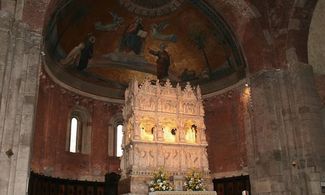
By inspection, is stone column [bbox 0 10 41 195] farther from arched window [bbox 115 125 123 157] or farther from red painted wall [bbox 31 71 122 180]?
arched window [bbox 115 125 123 157]

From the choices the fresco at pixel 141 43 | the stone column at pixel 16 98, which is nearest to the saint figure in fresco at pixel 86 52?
the fresco at pixel 141 43

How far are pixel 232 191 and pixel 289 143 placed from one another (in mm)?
5923

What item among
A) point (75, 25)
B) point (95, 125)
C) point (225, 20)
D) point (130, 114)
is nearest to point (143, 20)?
point (75, 25)

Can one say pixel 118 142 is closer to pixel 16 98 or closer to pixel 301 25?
pixel 16 98

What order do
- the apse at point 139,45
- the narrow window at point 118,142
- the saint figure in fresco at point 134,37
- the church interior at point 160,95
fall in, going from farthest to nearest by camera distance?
the narrow window at point 118,142 < the saint figure in fresco at point 134,37 < the apse at point 139,45 < the church interior at point 160,95

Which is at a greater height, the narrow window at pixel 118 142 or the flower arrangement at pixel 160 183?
the narrow window at pixel 118 142

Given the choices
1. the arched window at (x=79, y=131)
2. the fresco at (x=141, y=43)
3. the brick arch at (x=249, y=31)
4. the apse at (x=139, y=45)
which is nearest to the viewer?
the brick arch at (x=249, y=31)

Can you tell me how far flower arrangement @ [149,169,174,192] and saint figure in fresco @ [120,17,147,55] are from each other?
33.5 feet

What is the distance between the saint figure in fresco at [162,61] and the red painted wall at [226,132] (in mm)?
3091

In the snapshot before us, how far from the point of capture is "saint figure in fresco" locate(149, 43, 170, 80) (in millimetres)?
21094

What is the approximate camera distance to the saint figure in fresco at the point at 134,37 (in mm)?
20014

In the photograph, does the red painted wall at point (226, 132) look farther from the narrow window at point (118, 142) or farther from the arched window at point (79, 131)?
the arched window at point (79, 131)

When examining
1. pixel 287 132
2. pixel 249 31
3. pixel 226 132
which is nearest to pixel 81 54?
pixel 249 31

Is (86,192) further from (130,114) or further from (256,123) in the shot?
(256,123)
